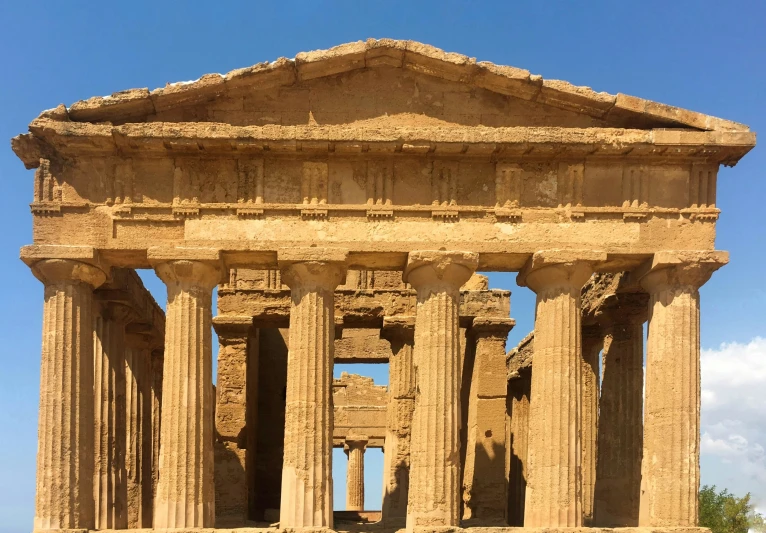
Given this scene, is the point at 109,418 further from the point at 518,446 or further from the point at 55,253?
the point at 518,446

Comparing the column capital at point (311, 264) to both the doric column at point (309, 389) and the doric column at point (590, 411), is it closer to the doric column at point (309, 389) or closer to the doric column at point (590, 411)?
the doric column at point (309, 389)

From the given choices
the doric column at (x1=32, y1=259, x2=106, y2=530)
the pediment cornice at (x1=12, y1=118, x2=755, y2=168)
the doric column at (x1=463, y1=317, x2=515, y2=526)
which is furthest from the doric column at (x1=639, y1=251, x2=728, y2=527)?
the doric column at (x1=32, y1=259, x2=106, y2=530)

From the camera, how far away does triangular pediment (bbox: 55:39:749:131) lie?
17094 millimetres

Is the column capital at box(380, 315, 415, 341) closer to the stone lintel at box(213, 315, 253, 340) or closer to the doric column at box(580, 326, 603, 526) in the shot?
the stone lintel at box(213, 315, 253, 340)

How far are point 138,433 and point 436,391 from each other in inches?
341

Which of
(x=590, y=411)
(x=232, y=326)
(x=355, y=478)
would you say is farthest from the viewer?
(x=355, y=478)

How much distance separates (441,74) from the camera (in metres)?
17.5

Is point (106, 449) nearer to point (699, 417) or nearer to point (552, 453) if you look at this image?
point (552, 453)

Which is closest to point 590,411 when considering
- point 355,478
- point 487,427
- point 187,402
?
point 487,427

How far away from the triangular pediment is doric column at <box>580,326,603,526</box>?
618cm

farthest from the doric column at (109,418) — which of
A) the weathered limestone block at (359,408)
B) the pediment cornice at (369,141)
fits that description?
the weathered limestone block at (359,408)

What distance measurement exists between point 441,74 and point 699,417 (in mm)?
7713

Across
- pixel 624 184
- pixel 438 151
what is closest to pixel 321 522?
pixel 438 151

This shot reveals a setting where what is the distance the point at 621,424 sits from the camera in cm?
1955
